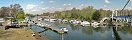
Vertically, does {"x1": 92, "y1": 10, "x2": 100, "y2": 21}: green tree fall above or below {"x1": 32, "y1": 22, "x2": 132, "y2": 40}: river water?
above

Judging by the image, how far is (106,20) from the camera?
115250 mm

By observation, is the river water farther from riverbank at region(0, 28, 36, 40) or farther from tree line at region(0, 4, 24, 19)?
tree line at region(0, 4, 24, 19)

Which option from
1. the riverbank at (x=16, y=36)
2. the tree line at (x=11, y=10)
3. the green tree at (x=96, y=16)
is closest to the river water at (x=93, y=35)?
the riverbank at (x=16, y=36)

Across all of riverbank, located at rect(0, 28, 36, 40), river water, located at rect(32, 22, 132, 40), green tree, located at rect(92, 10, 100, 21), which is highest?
green tree, located at rect(92, 10, 100, 21)

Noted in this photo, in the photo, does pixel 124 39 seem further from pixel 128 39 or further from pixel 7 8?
pixel 7 8

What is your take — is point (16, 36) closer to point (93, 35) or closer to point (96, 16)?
point (93, 35)

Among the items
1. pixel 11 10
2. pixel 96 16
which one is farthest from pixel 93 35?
pixel 11 10

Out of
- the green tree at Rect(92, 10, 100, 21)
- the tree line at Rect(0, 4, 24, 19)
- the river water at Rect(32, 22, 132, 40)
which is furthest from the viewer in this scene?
the tree line at Rect(0, 4, 24, 19)

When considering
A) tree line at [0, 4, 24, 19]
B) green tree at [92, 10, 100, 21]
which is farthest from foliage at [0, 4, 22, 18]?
green tree at [92, 10, 100, 21]

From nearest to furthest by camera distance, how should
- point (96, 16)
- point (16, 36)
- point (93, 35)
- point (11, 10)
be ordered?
1. point (16, 36)
2. point (93, 35)
3. point (96, 16)
4. point (11, 10)

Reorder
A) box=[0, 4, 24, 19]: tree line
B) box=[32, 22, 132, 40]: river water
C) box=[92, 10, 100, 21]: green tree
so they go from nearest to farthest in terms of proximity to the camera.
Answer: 1. box=[32, 22, 132, 40]: river water
2. box=[92, 10, 100, 21]: green tree
3. box=[0, 4, 24, 19]: tree line

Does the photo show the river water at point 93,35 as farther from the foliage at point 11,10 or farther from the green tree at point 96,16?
the foliage at point 11,10

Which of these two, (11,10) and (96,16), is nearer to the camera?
(96,16)

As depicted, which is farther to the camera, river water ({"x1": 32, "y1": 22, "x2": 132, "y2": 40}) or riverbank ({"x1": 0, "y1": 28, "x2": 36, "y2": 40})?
river water ({"x1": 32, "y1": 22, "x2": 132, "y2": 40})
